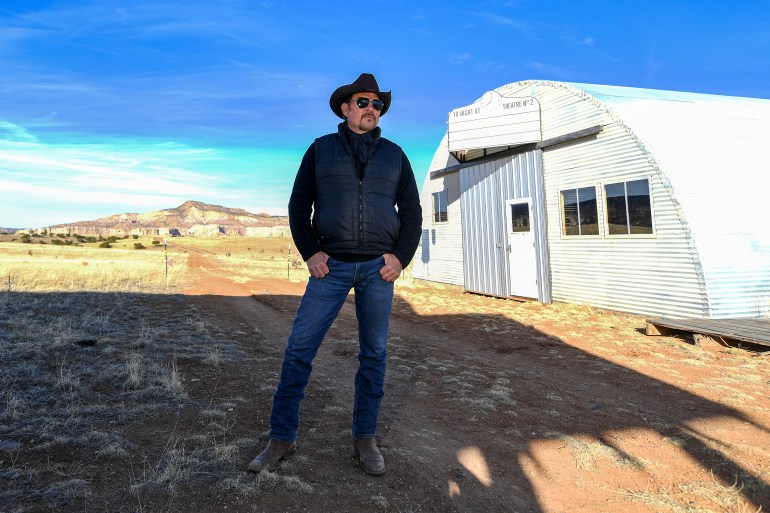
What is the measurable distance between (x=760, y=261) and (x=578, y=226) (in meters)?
3.60

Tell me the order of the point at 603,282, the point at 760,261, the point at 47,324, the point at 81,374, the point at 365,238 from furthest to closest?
the point at 603,282 < the point at 760,261 < the point at 47,324 < the point at 81,374 < the point at 365,238

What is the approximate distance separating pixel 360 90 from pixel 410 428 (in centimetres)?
266

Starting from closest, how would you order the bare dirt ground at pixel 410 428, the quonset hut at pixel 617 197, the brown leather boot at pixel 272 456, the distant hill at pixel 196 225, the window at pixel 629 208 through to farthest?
the bare dirt ground at pixel 410 428, the brown leather boot at pixel 272 456, the quonset hut at pixel 617 197, the window at pixel 629 208, the distant hill at pixel 196 225

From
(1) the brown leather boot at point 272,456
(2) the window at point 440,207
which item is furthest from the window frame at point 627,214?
(1) the brown leather boot at point 272,456

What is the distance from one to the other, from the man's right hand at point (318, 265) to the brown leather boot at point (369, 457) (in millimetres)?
1160

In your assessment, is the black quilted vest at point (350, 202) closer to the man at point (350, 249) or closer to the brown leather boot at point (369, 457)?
the man at point (350, 249)

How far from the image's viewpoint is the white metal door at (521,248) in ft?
40.4

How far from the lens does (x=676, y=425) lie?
12.8 ft

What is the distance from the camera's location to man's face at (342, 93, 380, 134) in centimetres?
290

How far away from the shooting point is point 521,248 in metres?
12.6

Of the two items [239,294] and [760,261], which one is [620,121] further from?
[239,294]

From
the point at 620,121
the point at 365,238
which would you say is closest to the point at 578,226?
the point at 620,121

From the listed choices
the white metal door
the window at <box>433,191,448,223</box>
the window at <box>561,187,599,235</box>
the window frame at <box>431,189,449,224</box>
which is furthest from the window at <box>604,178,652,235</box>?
the window at <box>433,191,448,223</box>

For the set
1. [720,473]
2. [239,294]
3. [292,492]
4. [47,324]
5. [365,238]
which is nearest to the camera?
[292,492]
